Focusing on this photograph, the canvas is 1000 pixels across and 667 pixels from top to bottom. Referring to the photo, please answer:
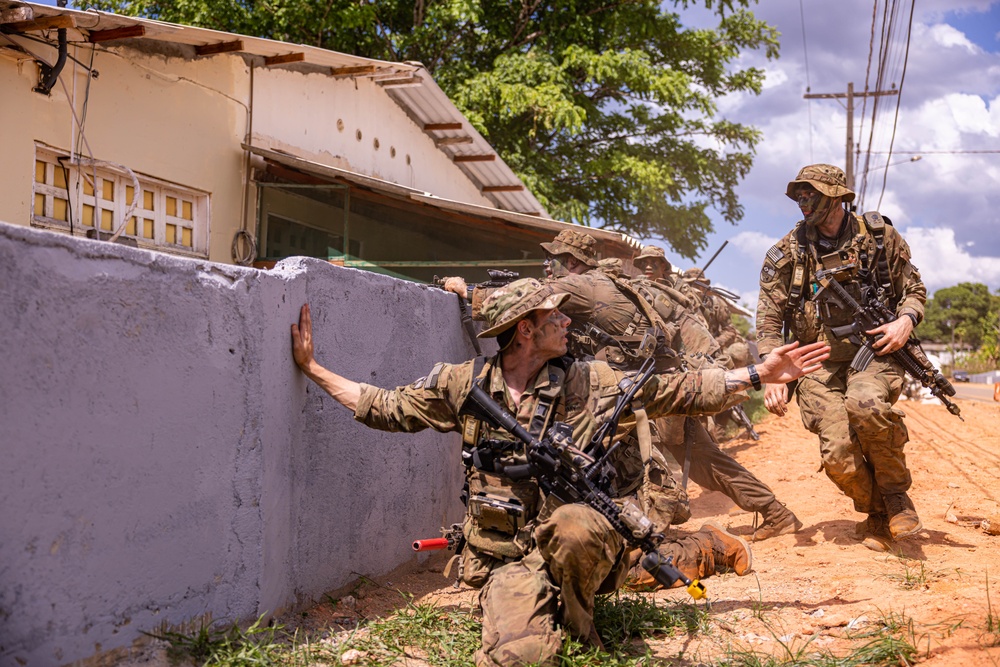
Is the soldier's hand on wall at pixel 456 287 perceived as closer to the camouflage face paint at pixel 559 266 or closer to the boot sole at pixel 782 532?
→ the camouflage face paint at pixel 559 266

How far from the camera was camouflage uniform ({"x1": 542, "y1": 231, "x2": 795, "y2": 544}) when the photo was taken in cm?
539

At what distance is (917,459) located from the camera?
9.37 metres

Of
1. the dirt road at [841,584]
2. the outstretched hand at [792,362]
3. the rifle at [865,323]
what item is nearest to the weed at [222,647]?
the dirt road at [841,584]

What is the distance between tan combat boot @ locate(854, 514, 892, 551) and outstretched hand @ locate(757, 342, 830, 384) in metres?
1.95

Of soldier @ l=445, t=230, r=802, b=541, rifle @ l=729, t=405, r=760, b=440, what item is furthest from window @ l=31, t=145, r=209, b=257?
Result: rifle @ l=729, t=405, r=760, b=440

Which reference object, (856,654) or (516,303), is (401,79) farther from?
(856,654)

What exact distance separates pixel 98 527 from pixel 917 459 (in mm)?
8350

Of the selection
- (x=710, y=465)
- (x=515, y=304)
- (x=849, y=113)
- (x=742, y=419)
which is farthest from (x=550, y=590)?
(x=849, y=113)

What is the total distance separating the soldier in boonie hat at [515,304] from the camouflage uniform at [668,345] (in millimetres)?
1280

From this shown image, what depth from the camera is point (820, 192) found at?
5.40m

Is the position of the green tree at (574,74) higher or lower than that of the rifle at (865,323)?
higher

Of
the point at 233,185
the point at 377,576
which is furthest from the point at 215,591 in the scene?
the point at 233,185

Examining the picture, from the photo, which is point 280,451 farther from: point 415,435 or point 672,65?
point 672,65

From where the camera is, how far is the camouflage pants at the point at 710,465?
630 cm
